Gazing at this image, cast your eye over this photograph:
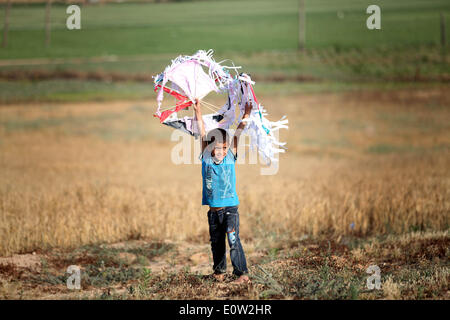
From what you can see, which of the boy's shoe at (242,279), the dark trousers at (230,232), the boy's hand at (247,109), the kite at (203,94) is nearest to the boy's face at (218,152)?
the kite at (203,94)

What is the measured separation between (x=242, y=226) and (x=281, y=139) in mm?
13026

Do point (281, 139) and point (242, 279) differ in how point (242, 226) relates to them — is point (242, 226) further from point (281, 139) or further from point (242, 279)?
point (281, 139)

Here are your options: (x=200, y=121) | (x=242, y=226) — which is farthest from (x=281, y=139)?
(x=200, y=121)

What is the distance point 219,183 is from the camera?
689 cm

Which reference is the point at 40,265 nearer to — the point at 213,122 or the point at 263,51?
the point at 213,122

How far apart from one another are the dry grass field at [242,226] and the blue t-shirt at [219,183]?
89cm

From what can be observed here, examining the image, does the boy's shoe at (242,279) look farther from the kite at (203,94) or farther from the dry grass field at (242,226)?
the kite at (203,94)

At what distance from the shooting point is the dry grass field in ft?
23.0

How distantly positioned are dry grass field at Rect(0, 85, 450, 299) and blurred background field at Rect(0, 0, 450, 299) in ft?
0.15

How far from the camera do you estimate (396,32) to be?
51719 millimetres

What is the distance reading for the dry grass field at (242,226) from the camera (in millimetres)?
6996

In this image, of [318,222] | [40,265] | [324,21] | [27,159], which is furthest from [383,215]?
[324,21]

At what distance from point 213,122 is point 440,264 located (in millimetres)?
3420

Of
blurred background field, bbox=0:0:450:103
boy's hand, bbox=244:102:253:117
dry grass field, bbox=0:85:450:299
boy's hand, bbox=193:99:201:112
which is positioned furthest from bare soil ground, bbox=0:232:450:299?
blurred background field, bbox=0:0:450:103
